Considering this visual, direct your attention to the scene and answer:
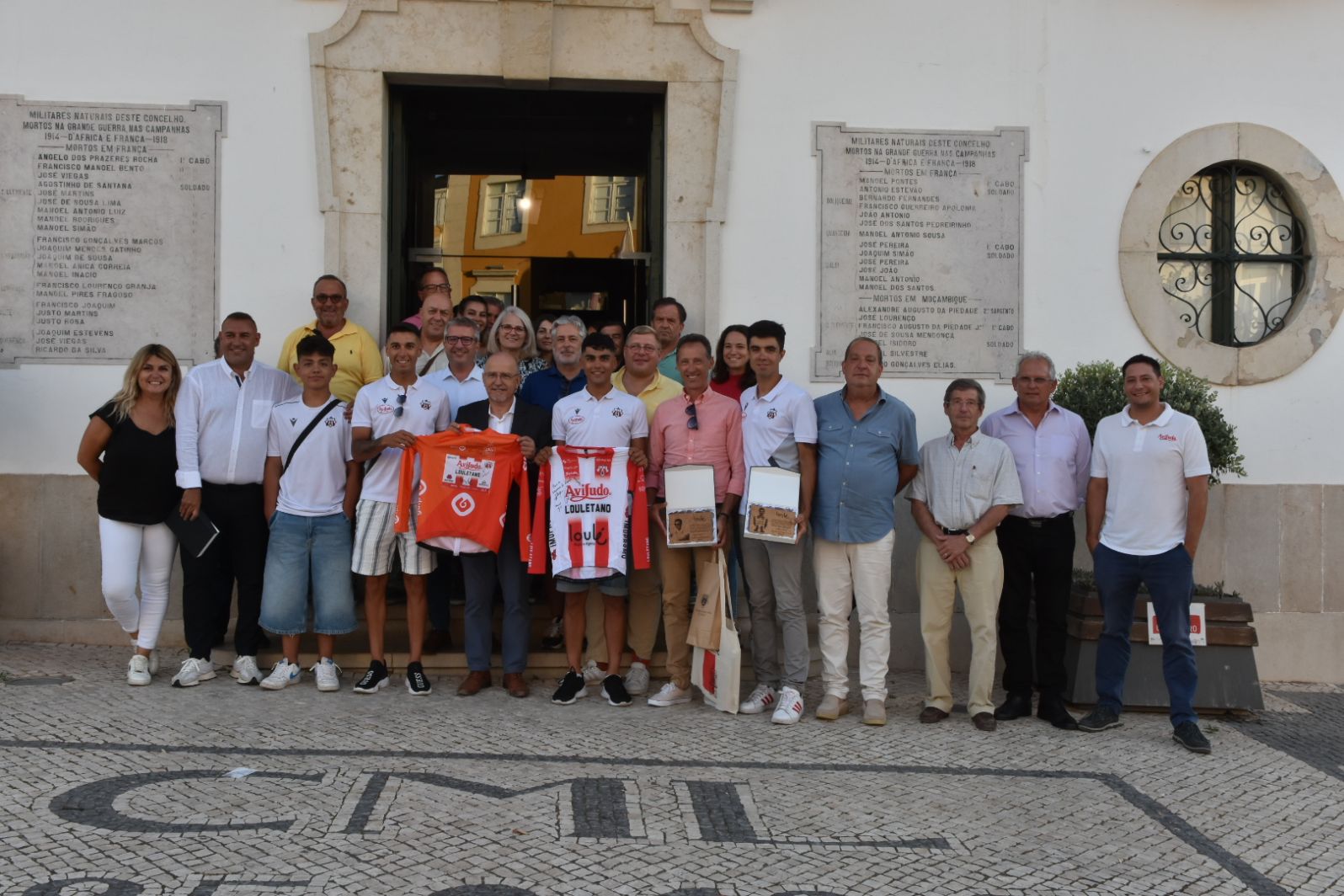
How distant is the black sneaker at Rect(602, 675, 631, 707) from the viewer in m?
6.37

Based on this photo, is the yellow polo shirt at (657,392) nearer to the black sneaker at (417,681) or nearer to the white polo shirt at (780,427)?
the white polo shirt at (780,427)

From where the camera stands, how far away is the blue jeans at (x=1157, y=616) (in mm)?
6086

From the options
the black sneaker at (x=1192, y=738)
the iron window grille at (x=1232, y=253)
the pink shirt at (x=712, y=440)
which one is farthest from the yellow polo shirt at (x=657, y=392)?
the iron window grille at (x=1232, y=253)

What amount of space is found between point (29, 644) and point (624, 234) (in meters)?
5.15

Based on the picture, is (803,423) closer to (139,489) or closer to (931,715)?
(931,715)

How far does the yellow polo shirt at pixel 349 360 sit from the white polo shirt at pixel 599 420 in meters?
1.38

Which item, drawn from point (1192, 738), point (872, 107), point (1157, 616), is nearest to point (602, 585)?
point (1157, 616)

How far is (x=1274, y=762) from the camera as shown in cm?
580

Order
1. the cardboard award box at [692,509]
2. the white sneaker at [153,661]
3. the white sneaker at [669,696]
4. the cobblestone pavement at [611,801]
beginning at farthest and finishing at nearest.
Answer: the white sneaker at [153,661], the white sneaker at [669,696], the cardboard award box at [692,509], the cobblestone pavement at [611,801]

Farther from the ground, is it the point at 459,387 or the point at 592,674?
the point at 459,387

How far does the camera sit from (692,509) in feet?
20.4

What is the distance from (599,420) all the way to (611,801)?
2268 mm

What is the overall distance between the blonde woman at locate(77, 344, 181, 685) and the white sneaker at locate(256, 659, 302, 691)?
2.10 feet

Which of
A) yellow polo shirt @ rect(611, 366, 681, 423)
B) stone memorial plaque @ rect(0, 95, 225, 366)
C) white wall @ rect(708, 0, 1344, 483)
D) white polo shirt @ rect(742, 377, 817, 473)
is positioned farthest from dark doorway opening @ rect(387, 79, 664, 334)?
white polo shirt @ rect(742, 377, 817, 473)
